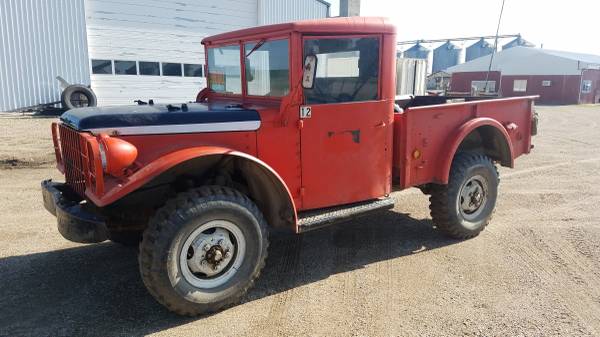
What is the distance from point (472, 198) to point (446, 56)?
183ft

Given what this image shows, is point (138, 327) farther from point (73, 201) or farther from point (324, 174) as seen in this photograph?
point (324, 174)

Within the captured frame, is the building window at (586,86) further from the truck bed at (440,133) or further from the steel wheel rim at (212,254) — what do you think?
the steel wheel rim at (212,254)

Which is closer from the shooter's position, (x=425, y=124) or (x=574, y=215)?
(x=425, y=124)

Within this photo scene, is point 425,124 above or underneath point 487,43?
underneath

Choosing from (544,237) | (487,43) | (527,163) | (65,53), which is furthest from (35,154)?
(487,43)

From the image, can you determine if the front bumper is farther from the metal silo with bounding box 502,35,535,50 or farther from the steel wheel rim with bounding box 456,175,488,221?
the metal silo with bounding box 502,35,535,50

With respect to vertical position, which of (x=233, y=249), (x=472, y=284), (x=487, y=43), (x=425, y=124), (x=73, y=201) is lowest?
(x=472, y=284)

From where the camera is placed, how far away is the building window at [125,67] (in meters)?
15.6

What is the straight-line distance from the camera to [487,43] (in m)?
53.6

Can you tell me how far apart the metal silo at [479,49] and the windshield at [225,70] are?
177 ft

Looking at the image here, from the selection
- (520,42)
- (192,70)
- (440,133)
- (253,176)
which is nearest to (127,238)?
(253,176)

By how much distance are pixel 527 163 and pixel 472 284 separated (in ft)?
20.8

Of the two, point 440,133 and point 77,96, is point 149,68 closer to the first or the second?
point 77,96

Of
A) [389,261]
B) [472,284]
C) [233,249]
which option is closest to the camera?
[233,249]
